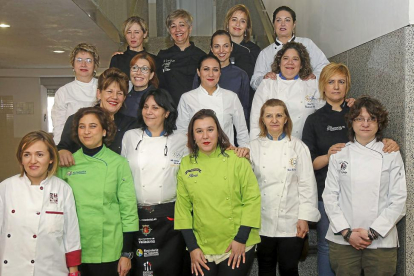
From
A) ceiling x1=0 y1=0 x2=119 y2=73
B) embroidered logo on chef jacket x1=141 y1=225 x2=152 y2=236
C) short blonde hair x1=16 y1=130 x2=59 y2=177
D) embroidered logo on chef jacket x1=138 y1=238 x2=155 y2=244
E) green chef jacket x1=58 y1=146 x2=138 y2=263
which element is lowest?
embroidered logo on chef jacket x1=138 y1=238 x2=155 y2=244

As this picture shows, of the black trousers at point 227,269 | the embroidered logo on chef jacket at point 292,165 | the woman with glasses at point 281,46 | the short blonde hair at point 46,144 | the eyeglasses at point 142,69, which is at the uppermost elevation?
the woman with glasses at point 281,46

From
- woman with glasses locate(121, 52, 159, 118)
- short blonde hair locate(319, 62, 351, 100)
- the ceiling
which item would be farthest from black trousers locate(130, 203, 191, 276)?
the ceiling

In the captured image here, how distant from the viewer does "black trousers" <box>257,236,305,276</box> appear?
299 centimetres

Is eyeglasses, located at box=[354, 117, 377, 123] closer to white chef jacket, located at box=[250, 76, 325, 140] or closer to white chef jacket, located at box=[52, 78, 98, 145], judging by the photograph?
white chef jacket, located at box=[250, 76, 325, 140]

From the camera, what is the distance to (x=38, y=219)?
2.64 metres

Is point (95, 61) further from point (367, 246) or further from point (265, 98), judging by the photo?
point (367, 246)

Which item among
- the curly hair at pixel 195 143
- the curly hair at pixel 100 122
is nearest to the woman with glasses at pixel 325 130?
the curly hair at pixel 195 143

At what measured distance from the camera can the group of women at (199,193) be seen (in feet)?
8.87

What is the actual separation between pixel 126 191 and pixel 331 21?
2913 millimetres

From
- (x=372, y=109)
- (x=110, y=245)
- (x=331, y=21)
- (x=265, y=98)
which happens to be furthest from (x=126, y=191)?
(x=331, y=21)

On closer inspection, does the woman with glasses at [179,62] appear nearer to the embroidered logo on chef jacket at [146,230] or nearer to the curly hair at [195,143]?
the curly hair at [195,143]

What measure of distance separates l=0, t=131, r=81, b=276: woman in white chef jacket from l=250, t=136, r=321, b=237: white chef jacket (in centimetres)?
126

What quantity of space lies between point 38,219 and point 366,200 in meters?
2.06

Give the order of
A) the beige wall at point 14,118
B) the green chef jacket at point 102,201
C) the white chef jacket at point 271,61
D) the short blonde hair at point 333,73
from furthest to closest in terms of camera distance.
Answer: the beige wall at point 14,118
the white chef jacket at point 271,61
the short blonde hair at point 333,73
the green chef jacket at point 102,201
